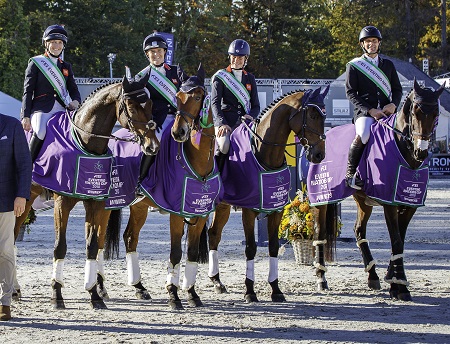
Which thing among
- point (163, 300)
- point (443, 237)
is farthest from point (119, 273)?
point (443, 237)

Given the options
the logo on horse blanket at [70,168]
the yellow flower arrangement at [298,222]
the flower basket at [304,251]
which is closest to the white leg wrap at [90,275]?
the logo on horse blanket at [70,168]

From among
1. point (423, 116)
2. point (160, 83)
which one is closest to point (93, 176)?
point (160, 83)

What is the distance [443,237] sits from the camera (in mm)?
16797

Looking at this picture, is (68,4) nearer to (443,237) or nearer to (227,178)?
(443,237)

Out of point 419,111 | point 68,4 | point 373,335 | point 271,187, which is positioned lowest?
point 373,335

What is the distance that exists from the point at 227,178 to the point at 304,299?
5.37 feet

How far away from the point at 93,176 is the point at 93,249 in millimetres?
757

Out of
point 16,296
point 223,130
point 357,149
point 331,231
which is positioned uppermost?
point 223,130

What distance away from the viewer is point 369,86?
11102mm

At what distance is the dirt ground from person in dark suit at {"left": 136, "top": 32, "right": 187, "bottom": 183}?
2040 millimetres

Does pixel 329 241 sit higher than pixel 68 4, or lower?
lower

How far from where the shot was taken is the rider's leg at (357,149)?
10703mm

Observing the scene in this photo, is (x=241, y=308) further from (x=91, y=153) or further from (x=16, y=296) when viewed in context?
(x=16, y=296)

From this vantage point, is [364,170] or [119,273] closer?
[364,170]
